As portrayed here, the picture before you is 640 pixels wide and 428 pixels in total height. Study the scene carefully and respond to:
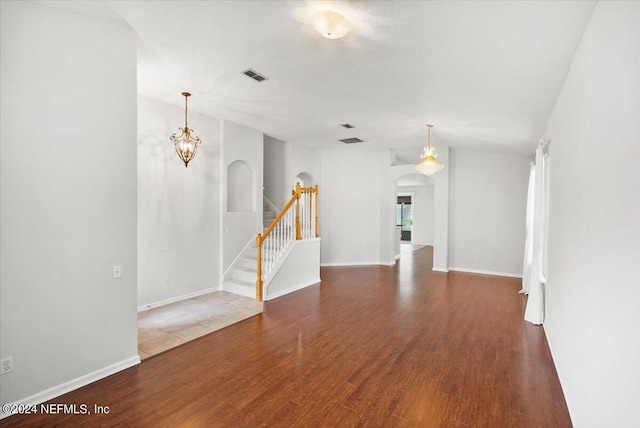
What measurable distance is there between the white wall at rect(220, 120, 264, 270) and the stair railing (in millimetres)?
597

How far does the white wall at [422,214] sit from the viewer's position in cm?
1477

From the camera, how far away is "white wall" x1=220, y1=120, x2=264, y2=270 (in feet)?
20.1

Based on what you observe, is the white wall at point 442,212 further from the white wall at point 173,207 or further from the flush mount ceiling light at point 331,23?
the flush mount ceiling light at point 331,23

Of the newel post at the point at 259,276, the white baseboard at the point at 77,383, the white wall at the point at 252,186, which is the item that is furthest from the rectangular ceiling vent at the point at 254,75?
the white baseboard at the point at 77,383

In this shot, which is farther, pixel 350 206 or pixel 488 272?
pixel 350 206

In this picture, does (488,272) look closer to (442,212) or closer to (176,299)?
(442,212)

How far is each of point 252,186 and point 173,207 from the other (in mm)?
1994

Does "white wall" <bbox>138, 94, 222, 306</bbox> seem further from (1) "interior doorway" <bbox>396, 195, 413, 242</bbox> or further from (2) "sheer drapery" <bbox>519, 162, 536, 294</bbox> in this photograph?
(1) "interior doorway" <bbox>396, 195, 413, 242</bbox>

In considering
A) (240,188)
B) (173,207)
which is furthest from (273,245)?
(173,207)

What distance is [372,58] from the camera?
10.4ft

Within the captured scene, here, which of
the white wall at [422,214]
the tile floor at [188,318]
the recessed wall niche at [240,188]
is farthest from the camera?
the white wall at [422,214]

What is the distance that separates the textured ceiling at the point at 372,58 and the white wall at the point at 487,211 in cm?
259

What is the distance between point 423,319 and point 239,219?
13.4 ft

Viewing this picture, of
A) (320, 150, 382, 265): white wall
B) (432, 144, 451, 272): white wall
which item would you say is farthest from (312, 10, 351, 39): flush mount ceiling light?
(320, 150, 382, 265): white wall
